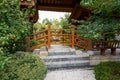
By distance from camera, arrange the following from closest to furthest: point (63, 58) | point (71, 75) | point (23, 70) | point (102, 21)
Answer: point (23, 70) → point (102, 21) → point (71, 75) → point (63, 58)

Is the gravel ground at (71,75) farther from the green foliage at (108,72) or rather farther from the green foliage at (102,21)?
the green foliage at (102,21)

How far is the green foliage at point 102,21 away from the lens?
5914mm

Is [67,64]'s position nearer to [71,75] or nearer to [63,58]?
[63,58]

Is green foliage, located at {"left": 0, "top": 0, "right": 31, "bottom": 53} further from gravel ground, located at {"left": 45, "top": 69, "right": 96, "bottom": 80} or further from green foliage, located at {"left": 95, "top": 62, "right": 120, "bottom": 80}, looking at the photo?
green foliage, located at {"left": 95, "top": 62, "right": 120, "bottom": 80}

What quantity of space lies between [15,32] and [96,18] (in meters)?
3.22

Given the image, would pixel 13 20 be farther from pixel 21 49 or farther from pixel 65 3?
pixel 65 3

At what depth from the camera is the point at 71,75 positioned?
7711 millimetres

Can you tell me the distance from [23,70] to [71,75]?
8.62 feet

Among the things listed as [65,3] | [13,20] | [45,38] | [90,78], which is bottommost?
[90,78]

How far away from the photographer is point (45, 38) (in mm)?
10023

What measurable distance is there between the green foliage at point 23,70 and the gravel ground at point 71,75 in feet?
4.55

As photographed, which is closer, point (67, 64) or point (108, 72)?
point (108, 72)

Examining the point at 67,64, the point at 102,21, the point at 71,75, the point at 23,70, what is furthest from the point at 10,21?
the point at 67,64

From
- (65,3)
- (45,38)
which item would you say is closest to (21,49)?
(45,38)
